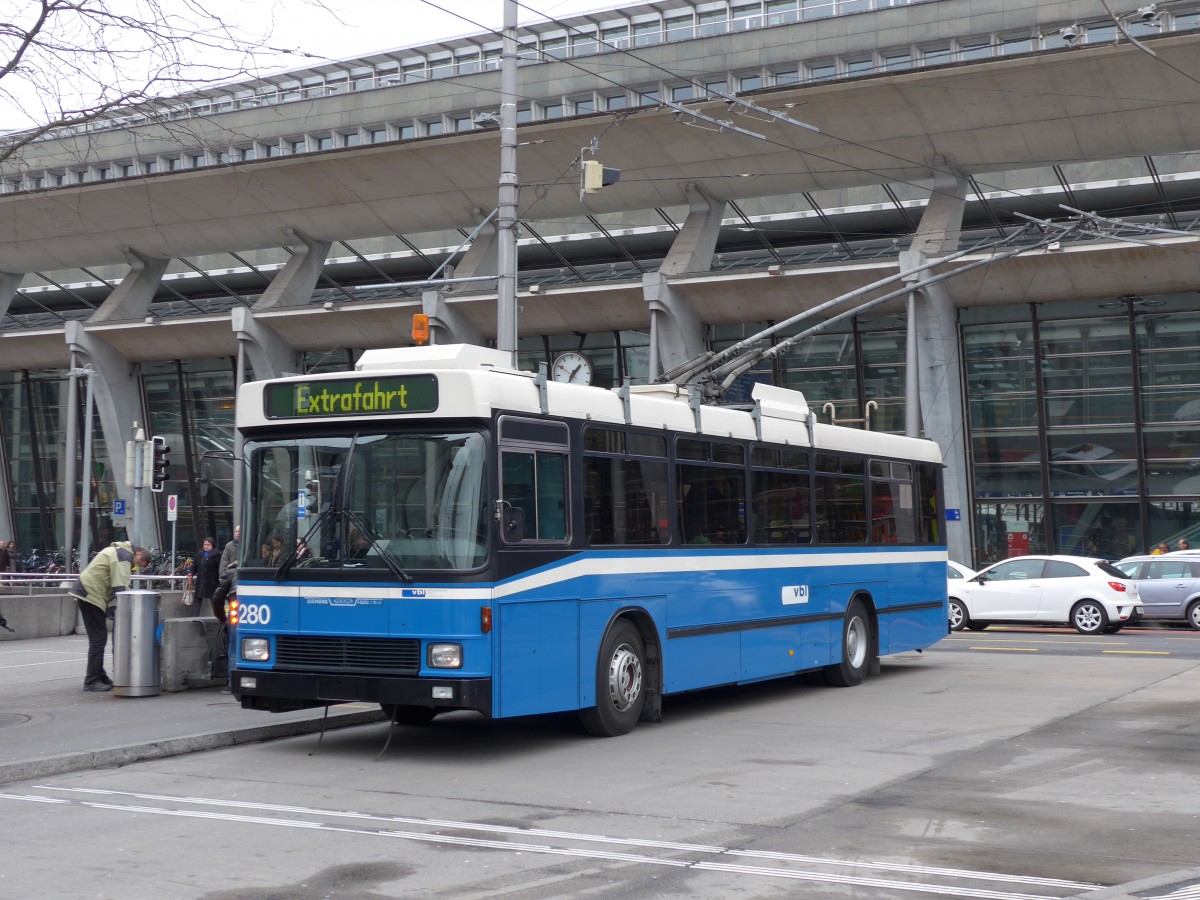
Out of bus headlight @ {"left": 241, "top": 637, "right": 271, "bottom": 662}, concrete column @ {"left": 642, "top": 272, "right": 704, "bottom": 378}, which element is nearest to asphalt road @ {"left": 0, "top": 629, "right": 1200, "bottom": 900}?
bus headlight @ {"left": 241, "top": 637, "right": 271, "bottom": 662}

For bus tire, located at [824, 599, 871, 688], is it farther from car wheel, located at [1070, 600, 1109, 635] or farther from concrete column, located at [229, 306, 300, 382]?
concrete column, located at [229, 306, 300, 382]

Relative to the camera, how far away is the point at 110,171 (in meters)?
46.9

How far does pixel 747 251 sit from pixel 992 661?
22.5 m

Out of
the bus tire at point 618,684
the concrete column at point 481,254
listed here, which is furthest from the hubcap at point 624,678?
the concrete column at point 481,254

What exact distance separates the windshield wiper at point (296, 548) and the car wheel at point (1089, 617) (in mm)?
18506

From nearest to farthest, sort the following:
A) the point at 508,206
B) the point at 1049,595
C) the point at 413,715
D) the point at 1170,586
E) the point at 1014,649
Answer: the point at 413,715 → the point at 508,206 → the point at 1014,649 → the point at 1049,595 → the point at 1170,586

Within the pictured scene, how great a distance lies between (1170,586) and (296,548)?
2139 cm

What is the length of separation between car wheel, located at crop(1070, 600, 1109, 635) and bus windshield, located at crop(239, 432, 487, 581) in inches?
714

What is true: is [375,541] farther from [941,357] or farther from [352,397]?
[941,357]

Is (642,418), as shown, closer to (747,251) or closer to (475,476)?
(475,476)

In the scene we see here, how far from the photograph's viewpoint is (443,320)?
38688 millimetres

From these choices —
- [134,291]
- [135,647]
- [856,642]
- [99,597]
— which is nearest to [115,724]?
[135,647]

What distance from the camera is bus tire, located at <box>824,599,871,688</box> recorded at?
16.5m

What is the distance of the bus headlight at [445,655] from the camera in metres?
10.4
